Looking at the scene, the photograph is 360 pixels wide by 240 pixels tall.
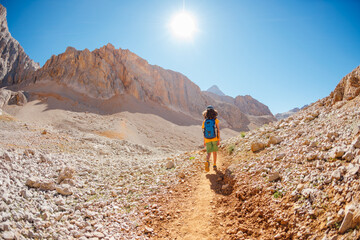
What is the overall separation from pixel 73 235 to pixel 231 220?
11.0 ft

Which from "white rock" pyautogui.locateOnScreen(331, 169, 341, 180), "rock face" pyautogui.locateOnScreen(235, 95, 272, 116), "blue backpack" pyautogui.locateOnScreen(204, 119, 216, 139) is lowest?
"white rock" pyautogui.locateOnScreen(331, 169, 341, 180)

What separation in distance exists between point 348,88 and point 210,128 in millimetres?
5653

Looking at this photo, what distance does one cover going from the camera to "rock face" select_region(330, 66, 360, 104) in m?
6.57

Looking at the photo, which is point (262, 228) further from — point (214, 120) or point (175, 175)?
point (214, 120)

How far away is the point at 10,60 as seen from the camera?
2559 inches

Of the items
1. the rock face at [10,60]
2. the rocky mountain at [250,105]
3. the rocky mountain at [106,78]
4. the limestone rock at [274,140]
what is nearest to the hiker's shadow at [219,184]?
the limestone rock at [274,140]

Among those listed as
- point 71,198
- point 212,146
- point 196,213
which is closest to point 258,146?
point 212,146

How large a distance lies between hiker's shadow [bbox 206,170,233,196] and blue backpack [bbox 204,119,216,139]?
1.37 m

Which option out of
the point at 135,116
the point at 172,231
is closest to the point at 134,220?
the point at 172,231

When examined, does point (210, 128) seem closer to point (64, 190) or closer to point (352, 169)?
point (352, 169)

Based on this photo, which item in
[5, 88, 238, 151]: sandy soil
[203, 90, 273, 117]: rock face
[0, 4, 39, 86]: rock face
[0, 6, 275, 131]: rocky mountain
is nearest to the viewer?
[5, 88, 238, 151]: sandy soil

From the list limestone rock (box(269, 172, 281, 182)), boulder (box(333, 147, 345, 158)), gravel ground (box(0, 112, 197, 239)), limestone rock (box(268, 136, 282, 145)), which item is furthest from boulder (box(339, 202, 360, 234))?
limestone rock (box(268, 136, 282, 145))

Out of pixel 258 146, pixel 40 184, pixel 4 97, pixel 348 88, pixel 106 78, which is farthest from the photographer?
pixel 106 78

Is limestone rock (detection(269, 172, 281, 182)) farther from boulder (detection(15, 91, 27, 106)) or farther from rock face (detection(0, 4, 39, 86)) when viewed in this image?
rock face (detection(0, 4, 39, 86))
